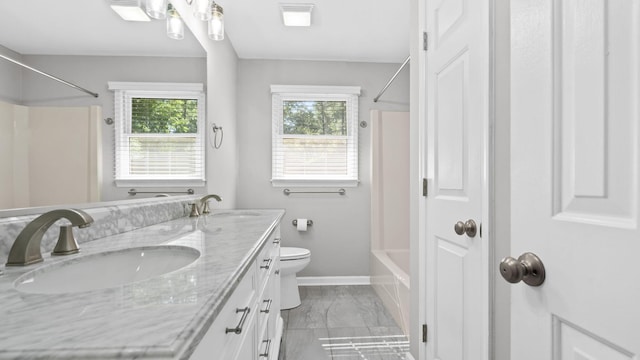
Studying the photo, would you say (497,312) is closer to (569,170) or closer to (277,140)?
(569,170)

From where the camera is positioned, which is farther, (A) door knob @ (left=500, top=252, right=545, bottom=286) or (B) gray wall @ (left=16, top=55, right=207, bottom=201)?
(B) gray wall @ (left=16, top=55, right=207, bottom=201)

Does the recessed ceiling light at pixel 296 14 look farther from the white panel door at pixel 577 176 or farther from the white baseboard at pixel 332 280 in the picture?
the white baseboard at pixel 332 280

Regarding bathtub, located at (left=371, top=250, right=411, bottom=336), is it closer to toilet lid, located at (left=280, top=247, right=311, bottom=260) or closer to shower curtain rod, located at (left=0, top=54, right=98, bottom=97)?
toilet lid, located at (left=280, top=247, right=311, bottom=260)

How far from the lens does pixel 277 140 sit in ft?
11.1

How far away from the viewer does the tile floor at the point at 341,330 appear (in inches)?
81.0

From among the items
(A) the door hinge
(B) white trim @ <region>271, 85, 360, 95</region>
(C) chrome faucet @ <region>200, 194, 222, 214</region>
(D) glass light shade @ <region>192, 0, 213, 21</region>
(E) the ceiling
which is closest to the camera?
(E) the ceiling

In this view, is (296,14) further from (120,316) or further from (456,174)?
(120,316)

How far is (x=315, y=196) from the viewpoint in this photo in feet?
11.1

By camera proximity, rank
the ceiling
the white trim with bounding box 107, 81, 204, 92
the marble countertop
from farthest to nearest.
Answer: the white trim with bounding box 107, 81, 204, 92 → the ceiling → the marble countertop

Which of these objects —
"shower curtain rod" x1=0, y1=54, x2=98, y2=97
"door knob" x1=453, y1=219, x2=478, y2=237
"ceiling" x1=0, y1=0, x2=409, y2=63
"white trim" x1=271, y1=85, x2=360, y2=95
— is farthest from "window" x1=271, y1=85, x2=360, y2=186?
"shower curtain rod" x1=0, y1=54, x2=98, y2=97

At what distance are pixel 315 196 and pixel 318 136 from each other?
637 mm

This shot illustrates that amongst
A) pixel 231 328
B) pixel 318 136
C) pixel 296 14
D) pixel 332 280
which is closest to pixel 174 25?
pixel 296 14

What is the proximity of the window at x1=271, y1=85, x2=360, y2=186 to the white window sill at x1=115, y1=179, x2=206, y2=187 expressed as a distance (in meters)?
1.38

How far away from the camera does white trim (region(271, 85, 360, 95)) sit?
3320mm
